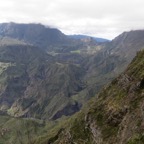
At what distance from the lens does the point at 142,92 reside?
177375 millimetres

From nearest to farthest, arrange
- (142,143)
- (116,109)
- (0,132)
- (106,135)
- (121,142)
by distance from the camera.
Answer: (142,143) < (0,132) < (121,142) < (106,135) < (116,109)

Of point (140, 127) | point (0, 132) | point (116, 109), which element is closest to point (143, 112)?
point (140, 127)

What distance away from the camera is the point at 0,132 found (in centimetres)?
13750

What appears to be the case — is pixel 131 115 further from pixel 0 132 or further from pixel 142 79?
pixel 0 132

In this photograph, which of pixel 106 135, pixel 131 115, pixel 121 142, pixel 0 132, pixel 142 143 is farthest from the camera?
pixel 106 135

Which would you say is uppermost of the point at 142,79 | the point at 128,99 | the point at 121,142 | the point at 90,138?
the point at 142,79

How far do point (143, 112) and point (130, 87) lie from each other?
43668 mm

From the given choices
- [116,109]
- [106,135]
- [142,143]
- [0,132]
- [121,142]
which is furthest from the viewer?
[116,109]

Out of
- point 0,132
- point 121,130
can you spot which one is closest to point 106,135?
point 121,130

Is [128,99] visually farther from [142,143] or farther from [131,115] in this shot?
[142,143]

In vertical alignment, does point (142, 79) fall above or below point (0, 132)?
above

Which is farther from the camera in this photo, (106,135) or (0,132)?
(106,135)

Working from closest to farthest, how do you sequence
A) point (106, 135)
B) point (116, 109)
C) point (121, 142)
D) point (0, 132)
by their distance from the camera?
point (0, 132) → point (121, 142) → point (106, 135) → point (116, 109)

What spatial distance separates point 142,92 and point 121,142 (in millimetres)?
34821
